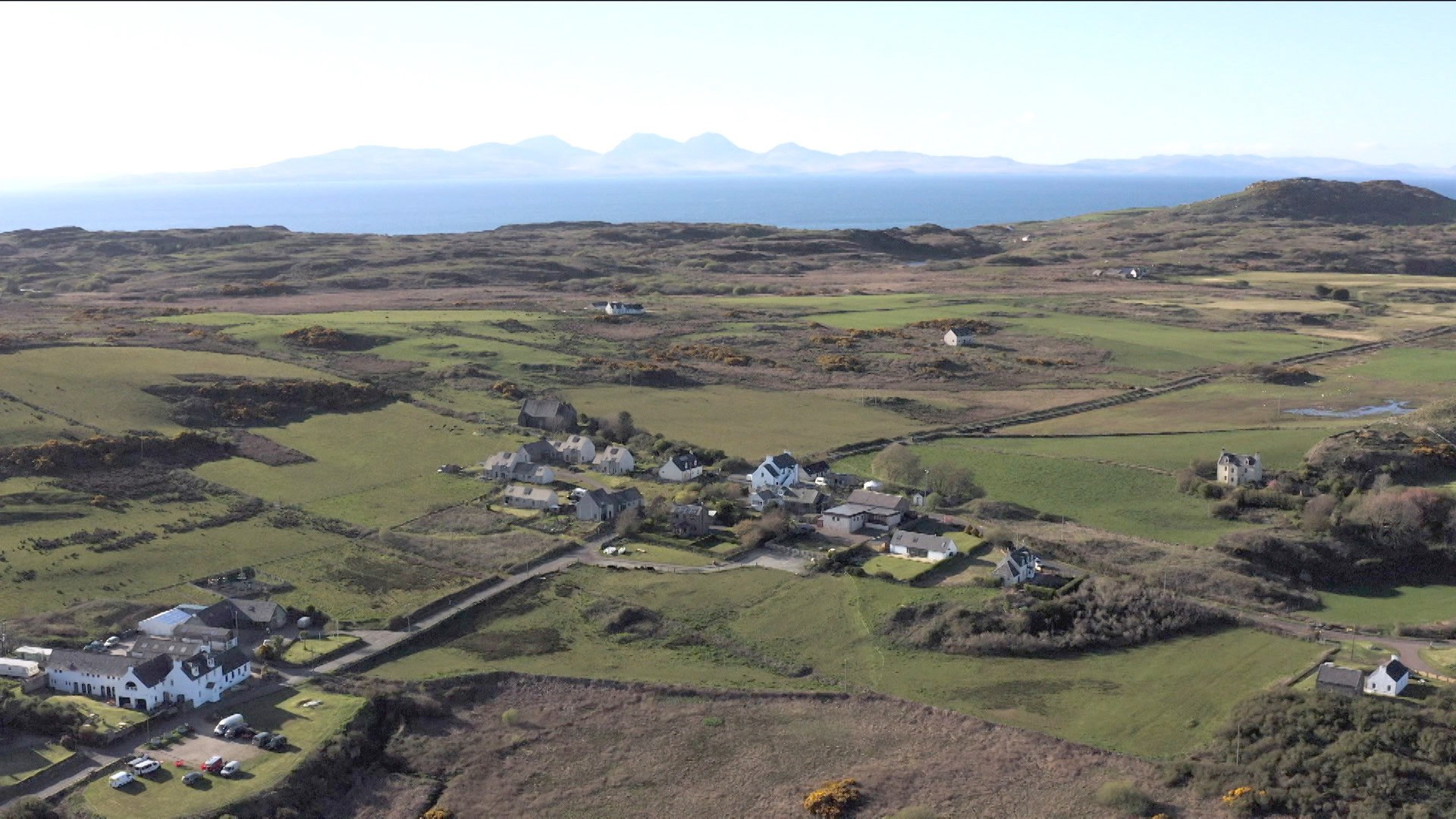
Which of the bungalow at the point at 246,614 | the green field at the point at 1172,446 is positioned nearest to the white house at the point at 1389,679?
the green field at the point at 1172,446

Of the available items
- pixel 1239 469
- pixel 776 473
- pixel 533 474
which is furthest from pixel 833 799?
pixel 1239 469

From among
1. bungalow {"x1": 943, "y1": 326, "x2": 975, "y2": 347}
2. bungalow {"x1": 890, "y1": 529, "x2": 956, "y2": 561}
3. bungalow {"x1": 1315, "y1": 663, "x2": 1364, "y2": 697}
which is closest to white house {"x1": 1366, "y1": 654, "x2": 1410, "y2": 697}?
bungalow {"x1": 1315, "y1": 663, "x2": 1364, "y2": 697}

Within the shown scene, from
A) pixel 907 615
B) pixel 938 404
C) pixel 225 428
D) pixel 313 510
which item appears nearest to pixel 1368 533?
pixel 907 615

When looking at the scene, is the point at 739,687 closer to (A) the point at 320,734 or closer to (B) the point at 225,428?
(A) the point at 320,734

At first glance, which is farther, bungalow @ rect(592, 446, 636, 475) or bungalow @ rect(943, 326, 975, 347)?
bungalow @ rect(943, 326, 975, 347)

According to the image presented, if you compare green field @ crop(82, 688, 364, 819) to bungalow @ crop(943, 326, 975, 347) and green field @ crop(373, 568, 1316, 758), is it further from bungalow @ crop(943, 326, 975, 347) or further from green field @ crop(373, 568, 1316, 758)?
bungalow @ crop(943, 326, 975, 347)

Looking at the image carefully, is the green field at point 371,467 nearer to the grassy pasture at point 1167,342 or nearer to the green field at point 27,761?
the green field at point 27,761

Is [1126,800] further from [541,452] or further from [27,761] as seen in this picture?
[541,452]

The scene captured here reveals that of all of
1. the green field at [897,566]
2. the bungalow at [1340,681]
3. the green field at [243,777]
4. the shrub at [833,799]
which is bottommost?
the shrub at [833,799]
